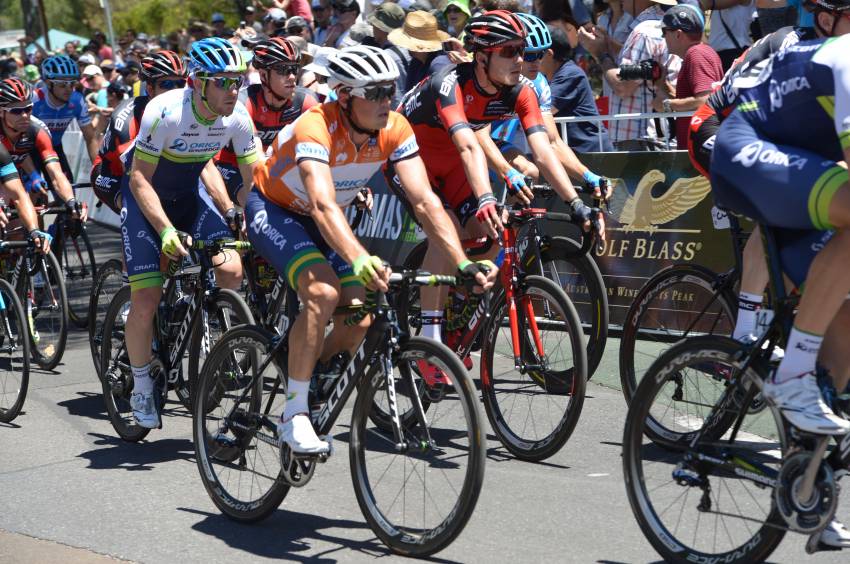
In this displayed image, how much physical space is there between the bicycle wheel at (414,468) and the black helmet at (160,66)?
4.25 m

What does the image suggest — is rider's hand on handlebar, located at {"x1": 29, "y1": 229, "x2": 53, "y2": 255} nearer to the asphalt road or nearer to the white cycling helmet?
the asphalt road

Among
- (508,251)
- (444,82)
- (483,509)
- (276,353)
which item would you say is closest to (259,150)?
(444,82)

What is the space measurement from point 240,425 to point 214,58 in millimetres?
2255

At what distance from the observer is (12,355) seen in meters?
7.87

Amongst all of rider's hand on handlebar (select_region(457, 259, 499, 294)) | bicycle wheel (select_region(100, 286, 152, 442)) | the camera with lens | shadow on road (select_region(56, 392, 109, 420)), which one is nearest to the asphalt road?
bicycle wheel (select_region(100, 286, 152, 442))

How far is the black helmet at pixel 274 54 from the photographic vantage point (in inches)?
356

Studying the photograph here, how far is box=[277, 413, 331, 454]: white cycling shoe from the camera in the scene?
201 inches

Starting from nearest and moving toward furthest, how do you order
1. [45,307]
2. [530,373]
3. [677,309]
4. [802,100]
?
[802,100]
[677,309]
[530,373]
[45,307]

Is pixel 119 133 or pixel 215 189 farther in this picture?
pixel 119 133

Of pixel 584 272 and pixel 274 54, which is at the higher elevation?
pixel 274 54

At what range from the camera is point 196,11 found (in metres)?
51.6

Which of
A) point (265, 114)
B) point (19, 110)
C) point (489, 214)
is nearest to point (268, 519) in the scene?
point (489, 214)

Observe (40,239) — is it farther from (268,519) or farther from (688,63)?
(688,63)

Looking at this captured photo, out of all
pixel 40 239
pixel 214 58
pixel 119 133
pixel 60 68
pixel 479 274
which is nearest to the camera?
pixel 479 274
